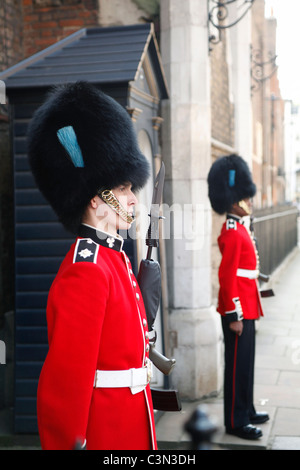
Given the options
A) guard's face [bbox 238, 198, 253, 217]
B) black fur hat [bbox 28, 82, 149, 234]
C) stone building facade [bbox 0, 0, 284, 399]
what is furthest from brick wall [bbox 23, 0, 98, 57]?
black fur hat [bbox 28, 82, 149, 234]

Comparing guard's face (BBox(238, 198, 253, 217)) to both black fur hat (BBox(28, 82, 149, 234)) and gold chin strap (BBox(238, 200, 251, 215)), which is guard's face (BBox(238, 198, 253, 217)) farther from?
black fur hat (BBox(28, 82, 149, 234))

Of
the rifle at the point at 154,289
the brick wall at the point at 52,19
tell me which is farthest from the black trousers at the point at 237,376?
the brick wall at the point at 52,19

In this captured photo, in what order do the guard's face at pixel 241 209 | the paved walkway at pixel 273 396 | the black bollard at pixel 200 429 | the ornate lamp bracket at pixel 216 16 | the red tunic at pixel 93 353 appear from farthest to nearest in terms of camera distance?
the ornate lamp bracket at pixel 216 16 < the guard's face at pixel 241 209 < the paved walkway at pixel 273 396 < the red tunic at pixel 93 353 < the black bollard at pixel 200 429

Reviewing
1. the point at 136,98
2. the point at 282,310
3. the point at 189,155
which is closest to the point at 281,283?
the point at 282,310

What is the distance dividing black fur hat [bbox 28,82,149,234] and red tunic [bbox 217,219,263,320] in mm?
1955

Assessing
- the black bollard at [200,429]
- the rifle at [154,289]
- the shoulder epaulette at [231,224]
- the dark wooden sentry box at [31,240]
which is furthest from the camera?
the shoulder epaulette at [231,224]

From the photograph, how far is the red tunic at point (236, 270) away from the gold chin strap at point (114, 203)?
214cm

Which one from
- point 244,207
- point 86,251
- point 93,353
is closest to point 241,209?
point 244,207

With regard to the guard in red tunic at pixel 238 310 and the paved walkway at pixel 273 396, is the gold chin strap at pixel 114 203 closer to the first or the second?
the paved walkway at pixel 273 396

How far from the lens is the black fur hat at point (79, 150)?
2143 millimetres

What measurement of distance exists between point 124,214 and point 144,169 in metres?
0.32

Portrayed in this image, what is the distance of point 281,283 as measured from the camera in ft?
39.0
